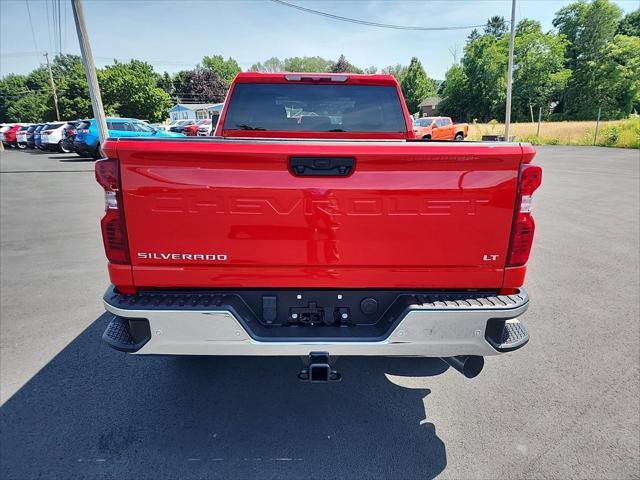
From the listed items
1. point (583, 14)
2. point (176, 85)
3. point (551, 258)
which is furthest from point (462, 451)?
point (176, 85)

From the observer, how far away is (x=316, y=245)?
6.84 feet

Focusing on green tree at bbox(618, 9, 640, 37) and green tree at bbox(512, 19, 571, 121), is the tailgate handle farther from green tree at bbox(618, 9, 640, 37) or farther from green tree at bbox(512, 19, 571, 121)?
green tree at bbox(618, 9, 640, 37)

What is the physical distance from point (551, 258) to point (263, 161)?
18.4ft

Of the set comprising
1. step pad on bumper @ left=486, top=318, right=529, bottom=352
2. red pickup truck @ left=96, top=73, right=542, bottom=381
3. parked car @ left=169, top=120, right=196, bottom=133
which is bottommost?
step pad on bumper @ left=486, top=318, right=529, bottom=352

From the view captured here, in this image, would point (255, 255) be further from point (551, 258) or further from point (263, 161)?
point (551, 258)

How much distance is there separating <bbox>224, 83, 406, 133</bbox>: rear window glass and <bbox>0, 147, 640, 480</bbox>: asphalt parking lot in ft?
7.45

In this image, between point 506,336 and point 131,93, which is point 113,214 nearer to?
point 506,336

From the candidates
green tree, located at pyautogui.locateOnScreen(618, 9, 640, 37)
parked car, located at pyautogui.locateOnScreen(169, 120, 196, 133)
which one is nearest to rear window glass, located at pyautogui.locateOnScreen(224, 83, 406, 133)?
parked car, located at pyautogui.locateOnScreen(169, 120, 196, 133)

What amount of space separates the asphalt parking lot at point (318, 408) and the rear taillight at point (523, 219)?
50.0 inches

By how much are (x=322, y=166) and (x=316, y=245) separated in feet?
1.39

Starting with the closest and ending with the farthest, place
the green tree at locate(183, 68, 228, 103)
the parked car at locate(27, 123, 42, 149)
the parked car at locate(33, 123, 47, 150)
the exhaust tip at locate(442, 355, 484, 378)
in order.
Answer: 1. the exhaust tip at locate(442, 355, 484, 378)
2. the parked car at locate(33, 123, 47, 150)
3. the parked car at locate(27, 123, 42, 149)
4. the green tree at locate(183, 68, 228, 103)

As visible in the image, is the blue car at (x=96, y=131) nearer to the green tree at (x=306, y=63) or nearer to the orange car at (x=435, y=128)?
the orange car at (x=435, y=128)

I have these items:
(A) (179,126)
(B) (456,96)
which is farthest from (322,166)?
(B) (456,96)

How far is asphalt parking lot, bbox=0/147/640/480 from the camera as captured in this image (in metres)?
2.31
